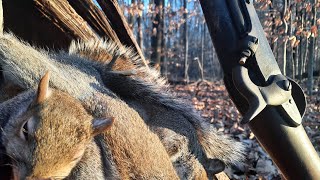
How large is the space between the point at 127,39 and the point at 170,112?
0.98m

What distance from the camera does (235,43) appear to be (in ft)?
6.01

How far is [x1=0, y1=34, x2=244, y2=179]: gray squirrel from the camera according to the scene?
175 cm

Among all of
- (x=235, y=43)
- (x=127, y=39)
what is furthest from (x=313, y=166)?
(x=127, y=39)

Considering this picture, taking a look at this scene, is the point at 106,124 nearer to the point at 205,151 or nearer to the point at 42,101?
the point at 42,101

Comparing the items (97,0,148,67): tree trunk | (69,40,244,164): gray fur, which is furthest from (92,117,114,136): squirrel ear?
(97,0,148,67): tree trunk

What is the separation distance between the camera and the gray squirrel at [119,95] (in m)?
1.75

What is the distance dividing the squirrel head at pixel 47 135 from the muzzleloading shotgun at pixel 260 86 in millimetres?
633

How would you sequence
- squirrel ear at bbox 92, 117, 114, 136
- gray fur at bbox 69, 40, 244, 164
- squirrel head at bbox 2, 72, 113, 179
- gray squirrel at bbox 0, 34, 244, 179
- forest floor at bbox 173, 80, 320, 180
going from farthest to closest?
forest floor at bbox 173, 80, 320, 180, gray fur at bbox 69, 40, 244, 164, gray squirrel at bbox 0, 34, 244, 179, squirrel ear at bbox 92, 117, 114, 136, squirrel head at bbox 2, 72, 113, 179

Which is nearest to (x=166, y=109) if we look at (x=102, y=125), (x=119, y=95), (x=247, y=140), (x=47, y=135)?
(x=119, y=95)

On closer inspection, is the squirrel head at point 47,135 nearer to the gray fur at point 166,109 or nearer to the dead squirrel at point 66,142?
the dead squirrel at point 66,142

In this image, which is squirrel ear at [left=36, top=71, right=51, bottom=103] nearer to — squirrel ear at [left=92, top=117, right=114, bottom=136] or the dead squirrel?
the dead squirrel

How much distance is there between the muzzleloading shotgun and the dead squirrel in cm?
43

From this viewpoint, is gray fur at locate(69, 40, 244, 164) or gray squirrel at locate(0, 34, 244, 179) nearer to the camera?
gray squirrel at locate(0, 34, 244, 179)

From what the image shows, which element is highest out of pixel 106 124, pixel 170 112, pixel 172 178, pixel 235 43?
pixel 235 43
